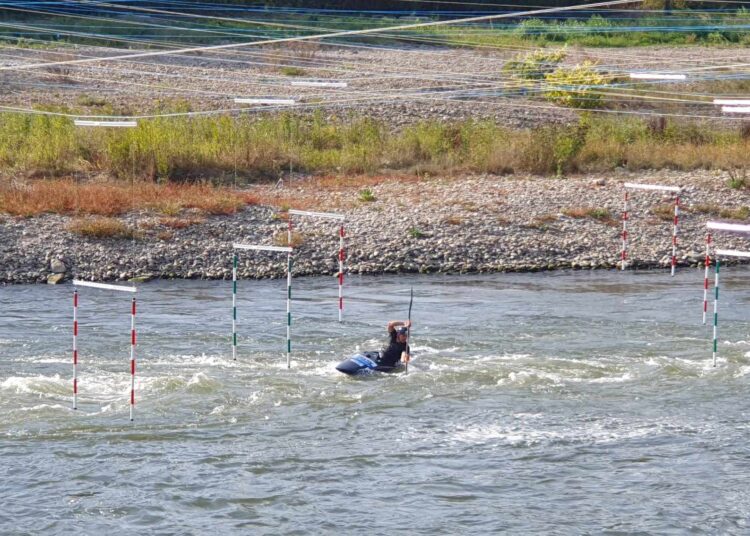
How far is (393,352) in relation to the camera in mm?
22516

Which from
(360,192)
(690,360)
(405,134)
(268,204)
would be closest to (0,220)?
(268,204)

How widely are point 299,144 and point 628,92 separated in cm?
1761

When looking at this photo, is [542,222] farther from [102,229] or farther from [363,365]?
[363,365]

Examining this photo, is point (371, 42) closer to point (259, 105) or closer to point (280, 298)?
point (259, 105)

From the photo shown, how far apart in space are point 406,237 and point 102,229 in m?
7.75

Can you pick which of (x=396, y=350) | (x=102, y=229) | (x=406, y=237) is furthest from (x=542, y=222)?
(x=396, y=350)

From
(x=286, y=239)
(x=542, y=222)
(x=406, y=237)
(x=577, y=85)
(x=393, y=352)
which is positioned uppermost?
(x=577, y=85)

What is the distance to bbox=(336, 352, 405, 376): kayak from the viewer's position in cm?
2195

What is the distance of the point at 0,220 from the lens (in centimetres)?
3375

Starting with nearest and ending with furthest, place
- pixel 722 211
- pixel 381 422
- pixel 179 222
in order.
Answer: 1. pixel 381 422
2. pixel 179 222
3. pixel 722 211

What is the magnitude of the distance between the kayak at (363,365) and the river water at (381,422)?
274 millimetres

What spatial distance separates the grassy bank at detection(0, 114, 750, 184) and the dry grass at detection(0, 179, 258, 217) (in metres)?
1.92

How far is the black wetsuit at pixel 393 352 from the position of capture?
22453 millimetres

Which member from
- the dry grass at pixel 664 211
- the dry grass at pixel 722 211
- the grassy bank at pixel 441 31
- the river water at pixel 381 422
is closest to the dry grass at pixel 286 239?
the river water at pixel 381 422
